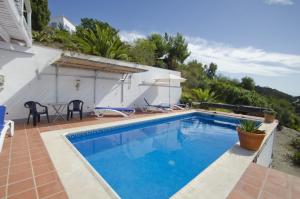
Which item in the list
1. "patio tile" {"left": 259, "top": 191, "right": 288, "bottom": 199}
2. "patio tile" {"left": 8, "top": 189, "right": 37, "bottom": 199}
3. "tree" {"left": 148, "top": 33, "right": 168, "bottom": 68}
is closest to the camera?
"patio tile" {"left": 8, "top": 189, "right": 37, "bottom": 199}

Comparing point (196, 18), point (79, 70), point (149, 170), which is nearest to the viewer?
point (149, 170)

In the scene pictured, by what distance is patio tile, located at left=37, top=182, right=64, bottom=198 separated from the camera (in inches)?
98.7

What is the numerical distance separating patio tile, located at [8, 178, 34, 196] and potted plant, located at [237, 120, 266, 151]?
16.6 feet

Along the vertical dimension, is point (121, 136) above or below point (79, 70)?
below

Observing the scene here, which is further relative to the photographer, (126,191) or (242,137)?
(242,137)

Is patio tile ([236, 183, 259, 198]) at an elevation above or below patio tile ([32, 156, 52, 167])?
below

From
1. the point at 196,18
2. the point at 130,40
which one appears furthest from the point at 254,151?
the point at 130,40

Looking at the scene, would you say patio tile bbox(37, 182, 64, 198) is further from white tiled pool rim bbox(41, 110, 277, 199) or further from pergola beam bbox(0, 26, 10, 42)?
pergola beam bbox(0, 26, 10, 42)

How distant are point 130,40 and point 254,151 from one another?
790 inches

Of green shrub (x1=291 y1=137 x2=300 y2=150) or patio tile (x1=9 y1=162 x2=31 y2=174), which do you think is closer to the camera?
patio tile (x1=9 y1=162 x2=31 y2=174)

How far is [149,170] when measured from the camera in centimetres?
430

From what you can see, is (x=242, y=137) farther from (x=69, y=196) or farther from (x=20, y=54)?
(x=20, y=54)

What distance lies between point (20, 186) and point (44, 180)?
326mm

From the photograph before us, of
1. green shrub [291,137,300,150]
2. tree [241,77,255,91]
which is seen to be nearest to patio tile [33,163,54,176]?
green shrub [291,137,300,150]
